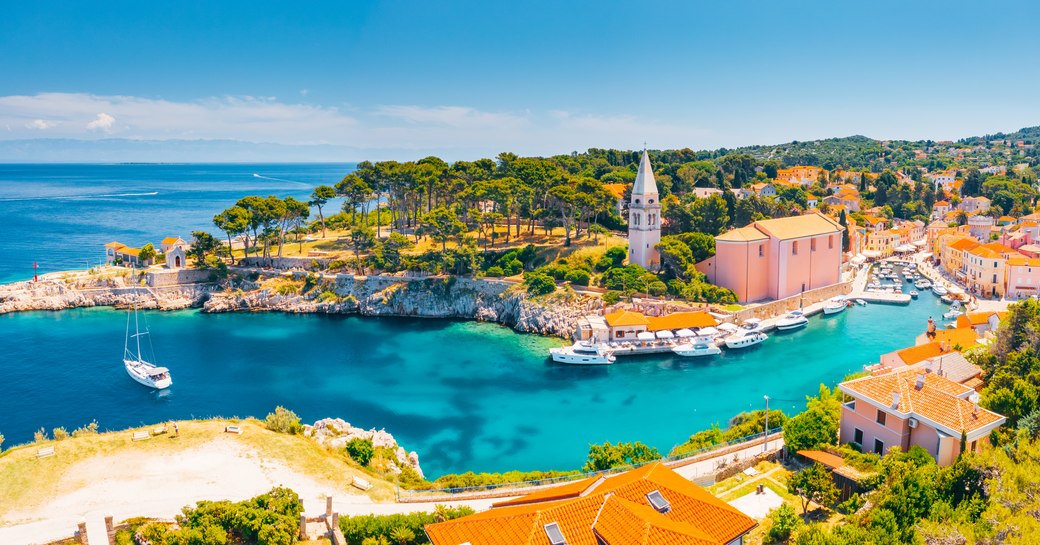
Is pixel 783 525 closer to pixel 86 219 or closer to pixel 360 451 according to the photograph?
pixel 360 451

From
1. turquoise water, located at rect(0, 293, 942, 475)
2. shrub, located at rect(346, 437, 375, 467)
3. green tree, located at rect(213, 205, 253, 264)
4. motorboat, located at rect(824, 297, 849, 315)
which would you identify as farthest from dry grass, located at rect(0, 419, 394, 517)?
motorboat, located at rect(824, 297, 849, 315)

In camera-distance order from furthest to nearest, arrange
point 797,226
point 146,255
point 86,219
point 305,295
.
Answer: point 86,219 → point 146,255 → point 797,226 → point 305,295

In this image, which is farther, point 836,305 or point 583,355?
point 836,305

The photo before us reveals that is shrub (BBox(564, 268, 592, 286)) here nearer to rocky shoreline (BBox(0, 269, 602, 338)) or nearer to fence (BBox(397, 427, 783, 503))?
rocky shoreline (BBox(0, 269, 602, 338))

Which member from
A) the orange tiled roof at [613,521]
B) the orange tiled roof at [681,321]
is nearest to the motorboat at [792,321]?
the orange tiled roof at [681,321]

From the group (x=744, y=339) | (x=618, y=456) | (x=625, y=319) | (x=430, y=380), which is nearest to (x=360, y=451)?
(x=618, y=456)

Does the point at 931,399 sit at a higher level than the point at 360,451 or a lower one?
higher
